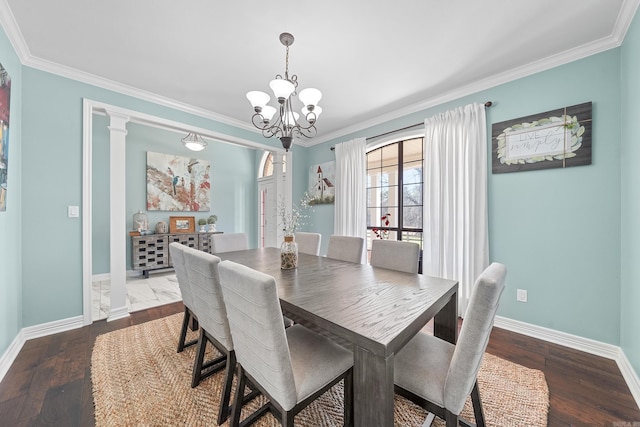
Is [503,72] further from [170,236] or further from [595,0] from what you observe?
[170,236]

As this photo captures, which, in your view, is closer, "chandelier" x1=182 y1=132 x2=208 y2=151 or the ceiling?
the ceiling

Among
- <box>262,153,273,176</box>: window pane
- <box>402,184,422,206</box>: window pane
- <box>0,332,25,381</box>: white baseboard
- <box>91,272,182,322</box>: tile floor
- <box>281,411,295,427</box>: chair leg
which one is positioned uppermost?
<box>262,153,273,176</box>: window pane

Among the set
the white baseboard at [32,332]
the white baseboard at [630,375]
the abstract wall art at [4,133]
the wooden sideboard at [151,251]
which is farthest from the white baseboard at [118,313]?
the white baseboard at [630,375]

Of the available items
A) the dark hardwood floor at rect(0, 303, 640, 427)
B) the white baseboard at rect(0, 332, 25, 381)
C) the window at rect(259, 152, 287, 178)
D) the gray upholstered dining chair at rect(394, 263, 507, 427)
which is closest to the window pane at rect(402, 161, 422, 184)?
the dark hardwood floor at rect(0, 303, 640, 427)

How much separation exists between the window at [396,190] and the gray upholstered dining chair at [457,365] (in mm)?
2230

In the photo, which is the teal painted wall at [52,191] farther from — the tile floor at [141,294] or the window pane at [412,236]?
the window pane at [412,236]

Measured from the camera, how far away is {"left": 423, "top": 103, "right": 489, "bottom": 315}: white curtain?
256 centimetres

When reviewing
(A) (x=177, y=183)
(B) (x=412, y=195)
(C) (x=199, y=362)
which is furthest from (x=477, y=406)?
(A) (x=177, y=183)

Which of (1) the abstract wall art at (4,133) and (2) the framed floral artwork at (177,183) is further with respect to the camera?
(2) the framed floral artwork at (177,183)

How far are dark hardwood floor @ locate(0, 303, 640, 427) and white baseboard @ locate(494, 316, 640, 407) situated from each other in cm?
5

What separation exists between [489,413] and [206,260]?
181cm

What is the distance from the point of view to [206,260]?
4.21 feet

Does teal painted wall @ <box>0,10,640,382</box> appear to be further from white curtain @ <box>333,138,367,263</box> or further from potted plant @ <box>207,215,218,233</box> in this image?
potted plant @ <box>207,215,218,233</box>

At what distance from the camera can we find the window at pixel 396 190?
3342 mm
